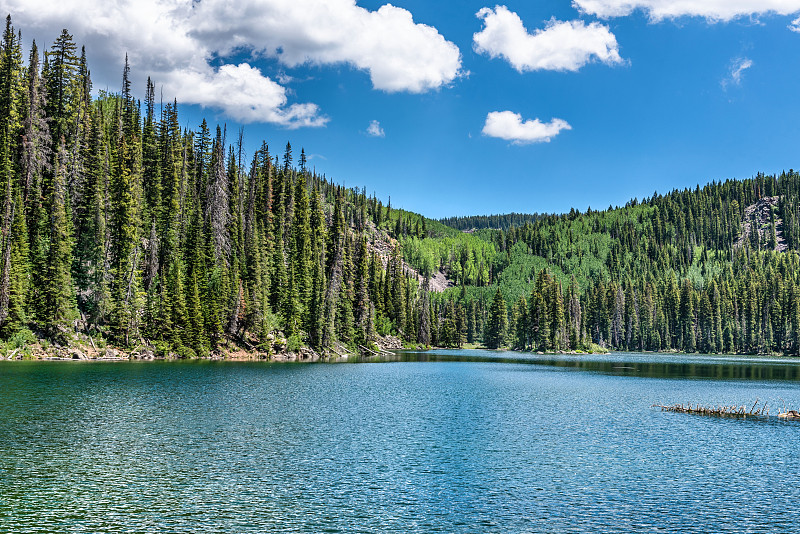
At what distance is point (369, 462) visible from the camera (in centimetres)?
3278

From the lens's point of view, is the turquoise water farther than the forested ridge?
No

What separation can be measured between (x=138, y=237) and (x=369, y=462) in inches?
3268

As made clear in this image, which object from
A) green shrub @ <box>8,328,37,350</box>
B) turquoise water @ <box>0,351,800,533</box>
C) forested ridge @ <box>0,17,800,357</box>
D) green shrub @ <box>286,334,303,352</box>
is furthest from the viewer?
green shrub @ <box>286,334,303,352</box>

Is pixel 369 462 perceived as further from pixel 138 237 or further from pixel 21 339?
pixel 138 237

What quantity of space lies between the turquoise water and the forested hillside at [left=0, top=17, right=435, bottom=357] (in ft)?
101

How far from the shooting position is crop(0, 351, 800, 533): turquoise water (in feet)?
77.6

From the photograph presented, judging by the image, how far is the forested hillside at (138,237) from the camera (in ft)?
283

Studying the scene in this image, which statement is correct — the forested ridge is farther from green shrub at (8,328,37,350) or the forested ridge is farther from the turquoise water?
the turquoise water

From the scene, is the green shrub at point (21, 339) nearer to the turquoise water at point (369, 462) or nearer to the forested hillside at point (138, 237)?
the forested hillside at point (138, 237)

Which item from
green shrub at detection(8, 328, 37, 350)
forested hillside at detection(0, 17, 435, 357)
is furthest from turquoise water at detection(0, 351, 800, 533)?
forested hillside at detection(0, 17, 435, 357)

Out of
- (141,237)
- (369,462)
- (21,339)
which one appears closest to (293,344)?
(141,237)

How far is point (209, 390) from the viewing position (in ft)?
194

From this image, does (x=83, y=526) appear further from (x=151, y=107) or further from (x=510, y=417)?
(x=151, y=107)

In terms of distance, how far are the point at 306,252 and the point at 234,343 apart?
2954cm
